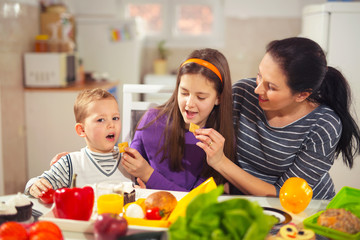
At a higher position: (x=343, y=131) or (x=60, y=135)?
(x=343, y=131)

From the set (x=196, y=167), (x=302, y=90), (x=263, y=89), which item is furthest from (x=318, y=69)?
(x=196, y=167)

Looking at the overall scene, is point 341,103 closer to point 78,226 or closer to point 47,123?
point 78,226

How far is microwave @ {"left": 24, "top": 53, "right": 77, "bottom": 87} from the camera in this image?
11.0 feet

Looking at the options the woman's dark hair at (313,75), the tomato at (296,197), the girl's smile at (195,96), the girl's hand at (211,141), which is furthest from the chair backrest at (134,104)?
the tomato at (296,197)

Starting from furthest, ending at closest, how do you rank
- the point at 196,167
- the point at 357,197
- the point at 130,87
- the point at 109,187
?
the point at 130,87 → the point at 196,167 → the point at 357,197 → the point at 109,187

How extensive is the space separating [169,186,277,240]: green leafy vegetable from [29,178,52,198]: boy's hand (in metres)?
0.62

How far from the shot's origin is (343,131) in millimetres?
1618

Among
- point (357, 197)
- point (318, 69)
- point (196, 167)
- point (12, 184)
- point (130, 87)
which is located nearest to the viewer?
point (357, 197)

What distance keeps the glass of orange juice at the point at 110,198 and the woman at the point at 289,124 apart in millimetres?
431

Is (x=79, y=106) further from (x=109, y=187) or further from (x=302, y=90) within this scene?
(x=302, y=90)

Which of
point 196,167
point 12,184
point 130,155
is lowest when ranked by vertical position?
point 12,184

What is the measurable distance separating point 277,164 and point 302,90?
1.14 feet

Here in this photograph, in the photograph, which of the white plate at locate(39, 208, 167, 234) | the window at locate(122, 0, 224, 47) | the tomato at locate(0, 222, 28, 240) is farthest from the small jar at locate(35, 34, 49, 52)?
the tomato at locate(0, 222, 28, 240)

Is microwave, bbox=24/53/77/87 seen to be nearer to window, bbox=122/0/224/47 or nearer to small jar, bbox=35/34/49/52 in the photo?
small jar, bbox=35/34/49/52
